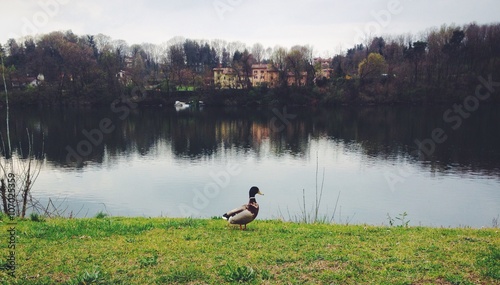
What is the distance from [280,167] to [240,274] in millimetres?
26723

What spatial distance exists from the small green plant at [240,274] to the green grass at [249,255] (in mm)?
17

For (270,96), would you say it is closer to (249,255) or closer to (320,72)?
(320,72)

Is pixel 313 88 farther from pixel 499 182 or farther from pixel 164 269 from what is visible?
pixel 164 269

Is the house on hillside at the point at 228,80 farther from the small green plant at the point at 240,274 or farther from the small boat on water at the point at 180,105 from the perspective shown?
the small green plant at the point at 240,274

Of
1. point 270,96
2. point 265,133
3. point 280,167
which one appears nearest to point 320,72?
point 270,96

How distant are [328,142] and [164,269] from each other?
40.6 meters

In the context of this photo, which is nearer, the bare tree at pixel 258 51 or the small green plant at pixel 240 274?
the small green plant at pixel 240 274

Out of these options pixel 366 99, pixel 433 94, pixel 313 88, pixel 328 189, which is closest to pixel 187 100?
pixel 313 88

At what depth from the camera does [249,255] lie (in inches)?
304

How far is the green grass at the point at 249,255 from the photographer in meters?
6.63

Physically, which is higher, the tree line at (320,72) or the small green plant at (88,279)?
the tree line at (320,72)

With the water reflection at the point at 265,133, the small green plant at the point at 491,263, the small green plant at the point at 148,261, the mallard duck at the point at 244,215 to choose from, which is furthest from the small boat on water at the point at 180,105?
the small green plant at the point at 491,263

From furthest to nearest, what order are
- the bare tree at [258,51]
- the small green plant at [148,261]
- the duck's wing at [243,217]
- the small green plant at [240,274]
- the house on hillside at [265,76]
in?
the bare tree at [258,51], the house on hillside at [265,76], the duck's wing at [243,217], the small green plant at [148,261], the small green plant at [240,274]

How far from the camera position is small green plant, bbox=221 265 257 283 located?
6.55 m
